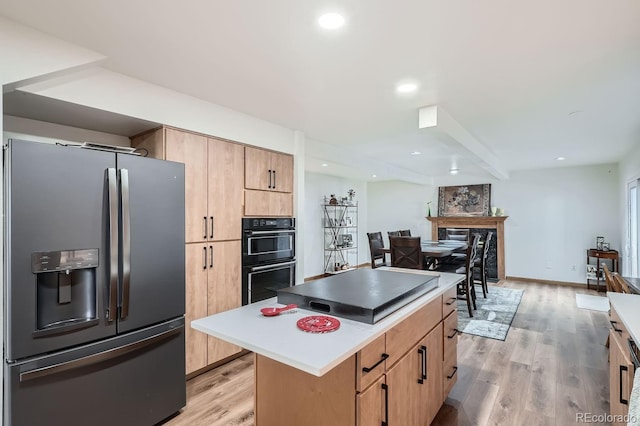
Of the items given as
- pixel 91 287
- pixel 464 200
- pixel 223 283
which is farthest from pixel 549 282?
pixel 91 287

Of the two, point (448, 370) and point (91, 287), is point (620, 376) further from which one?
point (91, 287)

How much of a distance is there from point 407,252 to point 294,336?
3.53 metres

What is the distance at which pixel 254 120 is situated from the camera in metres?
3.18

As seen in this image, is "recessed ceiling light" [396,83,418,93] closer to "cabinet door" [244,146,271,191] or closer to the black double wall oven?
"cabinet door" [244,146,271,191]

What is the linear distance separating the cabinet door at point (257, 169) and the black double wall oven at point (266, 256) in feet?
1.16

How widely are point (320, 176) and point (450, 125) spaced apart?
13.5 feet

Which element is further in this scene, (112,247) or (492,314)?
(492,314)

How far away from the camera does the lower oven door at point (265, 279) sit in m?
3.09

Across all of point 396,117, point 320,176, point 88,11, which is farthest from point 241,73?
point 320,176

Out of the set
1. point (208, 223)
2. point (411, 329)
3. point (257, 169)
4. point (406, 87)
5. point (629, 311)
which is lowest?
point (411, 329)

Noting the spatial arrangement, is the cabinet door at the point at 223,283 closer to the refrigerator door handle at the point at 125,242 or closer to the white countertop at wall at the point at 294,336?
the refrigerator door handle at the point at 125,242

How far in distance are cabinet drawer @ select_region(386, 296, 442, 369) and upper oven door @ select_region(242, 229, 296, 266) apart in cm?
176

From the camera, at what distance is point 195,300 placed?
269cm

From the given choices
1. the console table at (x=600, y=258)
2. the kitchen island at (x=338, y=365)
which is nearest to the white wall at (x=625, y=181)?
the console table at (x=600, y=258)
